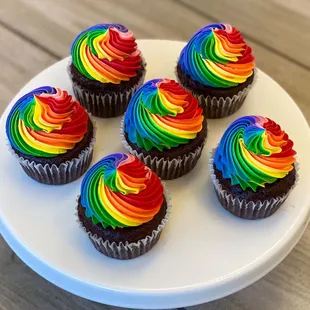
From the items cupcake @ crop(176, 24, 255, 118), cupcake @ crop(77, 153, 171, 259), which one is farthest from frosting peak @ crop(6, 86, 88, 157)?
cupcake @ crop(176, 24, 255, 118)

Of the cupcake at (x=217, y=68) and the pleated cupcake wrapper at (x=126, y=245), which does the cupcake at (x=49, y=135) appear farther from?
the cupcake at (x=217, y=68)

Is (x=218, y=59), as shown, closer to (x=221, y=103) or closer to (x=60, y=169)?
(x=221, y=103)

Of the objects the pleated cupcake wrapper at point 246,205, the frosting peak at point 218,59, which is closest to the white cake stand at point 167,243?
the pleated cupcake wrapper at point 246,205

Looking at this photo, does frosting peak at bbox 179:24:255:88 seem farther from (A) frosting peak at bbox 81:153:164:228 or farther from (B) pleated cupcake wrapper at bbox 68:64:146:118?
(A) frosting peak at bbox 81:153:164:228

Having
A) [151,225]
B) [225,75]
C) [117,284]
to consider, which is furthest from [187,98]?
[117,284]

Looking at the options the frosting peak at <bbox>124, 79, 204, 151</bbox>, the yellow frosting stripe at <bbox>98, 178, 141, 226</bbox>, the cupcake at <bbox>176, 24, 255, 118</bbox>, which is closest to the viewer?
the yellow frosting stripe at <bbox>98, 178, 141, 226</bbox>

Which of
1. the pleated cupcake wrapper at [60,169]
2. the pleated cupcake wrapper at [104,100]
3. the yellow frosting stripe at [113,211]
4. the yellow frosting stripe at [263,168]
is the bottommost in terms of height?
the pleated cupcake wrapper at [60,169]
